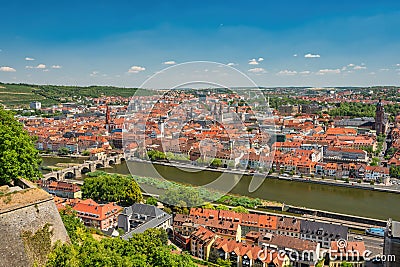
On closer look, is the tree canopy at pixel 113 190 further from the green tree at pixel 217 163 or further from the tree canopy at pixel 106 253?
the tree canopy at pixel 106 253

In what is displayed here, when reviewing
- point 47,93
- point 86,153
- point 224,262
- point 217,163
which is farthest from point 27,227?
point 47,93

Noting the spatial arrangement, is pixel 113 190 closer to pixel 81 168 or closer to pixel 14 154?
pixel 14 154

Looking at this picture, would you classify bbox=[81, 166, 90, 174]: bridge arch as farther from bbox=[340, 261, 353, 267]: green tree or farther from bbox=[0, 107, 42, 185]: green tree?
bbox=[340, 261, 353, 267]: green tree

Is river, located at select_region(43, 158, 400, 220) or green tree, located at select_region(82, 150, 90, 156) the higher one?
green tree, located at select_region(82, 150, 90, 156)

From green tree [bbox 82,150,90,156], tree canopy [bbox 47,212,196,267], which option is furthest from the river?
green tree [bbox 82,150,90,156]

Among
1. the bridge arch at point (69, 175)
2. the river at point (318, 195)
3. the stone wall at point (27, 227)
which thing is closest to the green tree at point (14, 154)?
the stone wall at point (27, 227)

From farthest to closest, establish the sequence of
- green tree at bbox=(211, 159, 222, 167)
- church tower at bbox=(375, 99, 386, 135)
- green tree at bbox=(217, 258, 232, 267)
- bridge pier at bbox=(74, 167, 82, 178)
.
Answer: church tower at bbox=(375, 99, 386, 135) → bridge pier at bbox=(74, 167, 82, 178) → green tree at bbox=(211, 159, 222, 167) → green tree at bbox=(217, 258, 232, 267)
